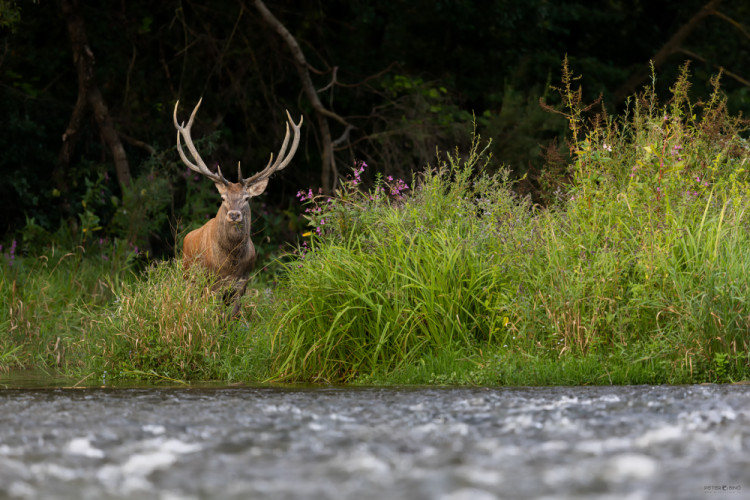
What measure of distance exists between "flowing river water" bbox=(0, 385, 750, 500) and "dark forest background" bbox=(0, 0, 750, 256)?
28.6ft

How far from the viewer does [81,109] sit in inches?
574

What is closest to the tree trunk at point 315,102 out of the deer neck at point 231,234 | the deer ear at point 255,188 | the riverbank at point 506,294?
the deer ear at point 255,188

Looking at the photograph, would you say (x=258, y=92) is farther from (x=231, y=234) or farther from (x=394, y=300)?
(x=394, y=300)

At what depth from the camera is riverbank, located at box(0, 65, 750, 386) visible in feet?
20.2

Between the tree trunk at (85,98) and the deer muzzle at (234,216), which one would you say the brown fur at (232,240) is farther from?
the tree trunk at (85,98)

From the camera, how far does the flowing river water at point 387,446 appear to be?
2.90 meters

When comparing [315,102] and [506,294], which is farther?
[315,102]

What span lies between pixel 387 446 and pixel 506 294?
3.33 meters

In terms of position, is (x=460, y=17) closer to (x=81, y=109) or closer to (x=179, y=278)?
(x=81, y=109)

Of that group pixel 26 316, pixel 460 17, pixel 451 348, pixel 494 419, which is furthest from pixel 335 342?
pixel 460 17

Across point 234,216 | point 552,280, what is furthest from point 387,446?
point 234,216

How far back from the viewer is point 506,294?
6.79m

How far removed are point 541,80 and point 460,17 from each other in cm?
176

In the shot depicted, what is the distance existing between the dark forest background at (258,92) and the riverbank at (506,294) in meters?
5.94
